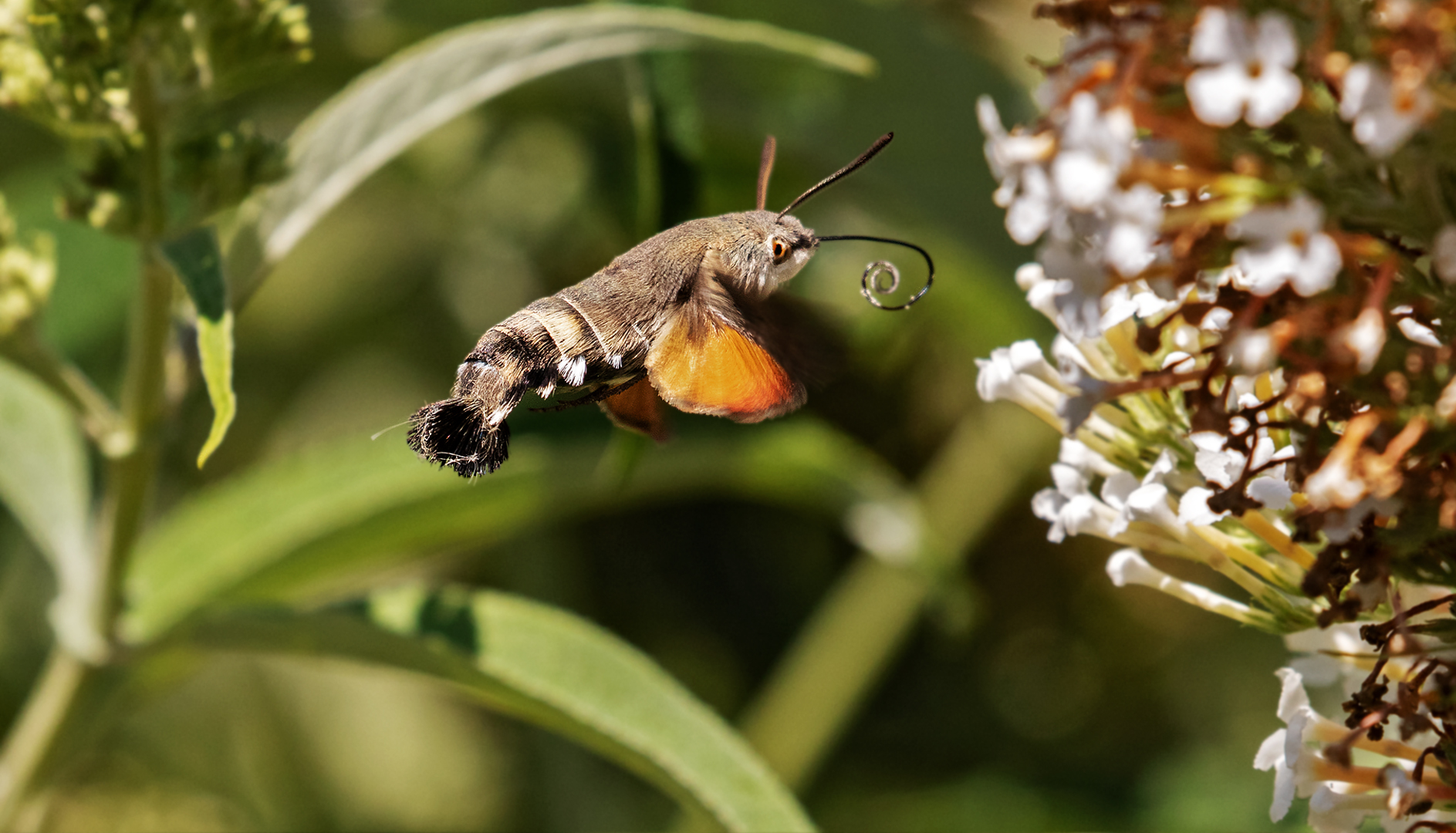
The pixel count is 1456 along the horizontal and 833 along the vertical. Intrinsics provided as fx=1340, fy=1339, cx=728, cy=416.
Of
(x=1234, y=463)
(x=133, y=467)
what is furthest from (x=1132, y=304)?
(x=133, y=467)

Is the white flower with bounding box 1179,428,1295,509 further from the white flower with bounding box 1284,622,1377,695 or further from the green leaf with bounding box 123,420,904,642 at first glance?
the green leaf with bounding box 123,420,904,642

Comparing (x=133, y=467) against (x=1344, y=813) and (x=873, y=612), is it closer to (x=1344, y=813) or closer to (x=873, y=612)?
(x=1344, y=813)

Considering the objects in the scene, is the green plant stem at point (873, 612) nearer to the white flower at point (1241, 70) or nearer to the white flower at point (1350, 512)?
the white flower at point (1350, 512)

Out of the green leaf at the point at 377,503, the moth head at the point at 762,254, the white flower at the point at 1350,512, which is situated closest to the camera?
the white flower at the point at 1350,512

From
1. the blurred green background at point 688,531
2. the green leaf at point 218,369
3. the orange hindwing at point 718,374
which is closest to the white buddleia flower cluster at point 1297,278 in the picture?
the orange hindwing at point 718,374

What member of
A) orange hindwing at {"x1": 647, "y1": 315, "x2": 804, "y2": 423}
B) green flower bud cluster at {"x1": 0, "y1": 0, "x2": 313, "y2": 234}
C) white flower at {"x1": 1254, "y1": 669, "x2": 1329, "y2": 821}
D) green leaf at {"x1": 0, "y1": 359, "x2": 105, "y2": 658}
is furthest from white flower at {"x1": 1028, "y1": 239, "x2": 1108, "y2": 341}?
green leaf at {"x1": 0, "y1": 359, "x2": 105, "y2": 658}

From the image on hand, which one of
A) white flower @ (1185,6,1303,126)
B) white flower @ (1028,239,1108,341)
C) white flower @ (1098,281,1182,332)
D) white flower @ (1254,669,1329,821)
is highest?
white flower @ (1185,6,1303,126)

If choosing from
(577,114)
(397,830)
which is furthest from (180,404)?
(397,830)
